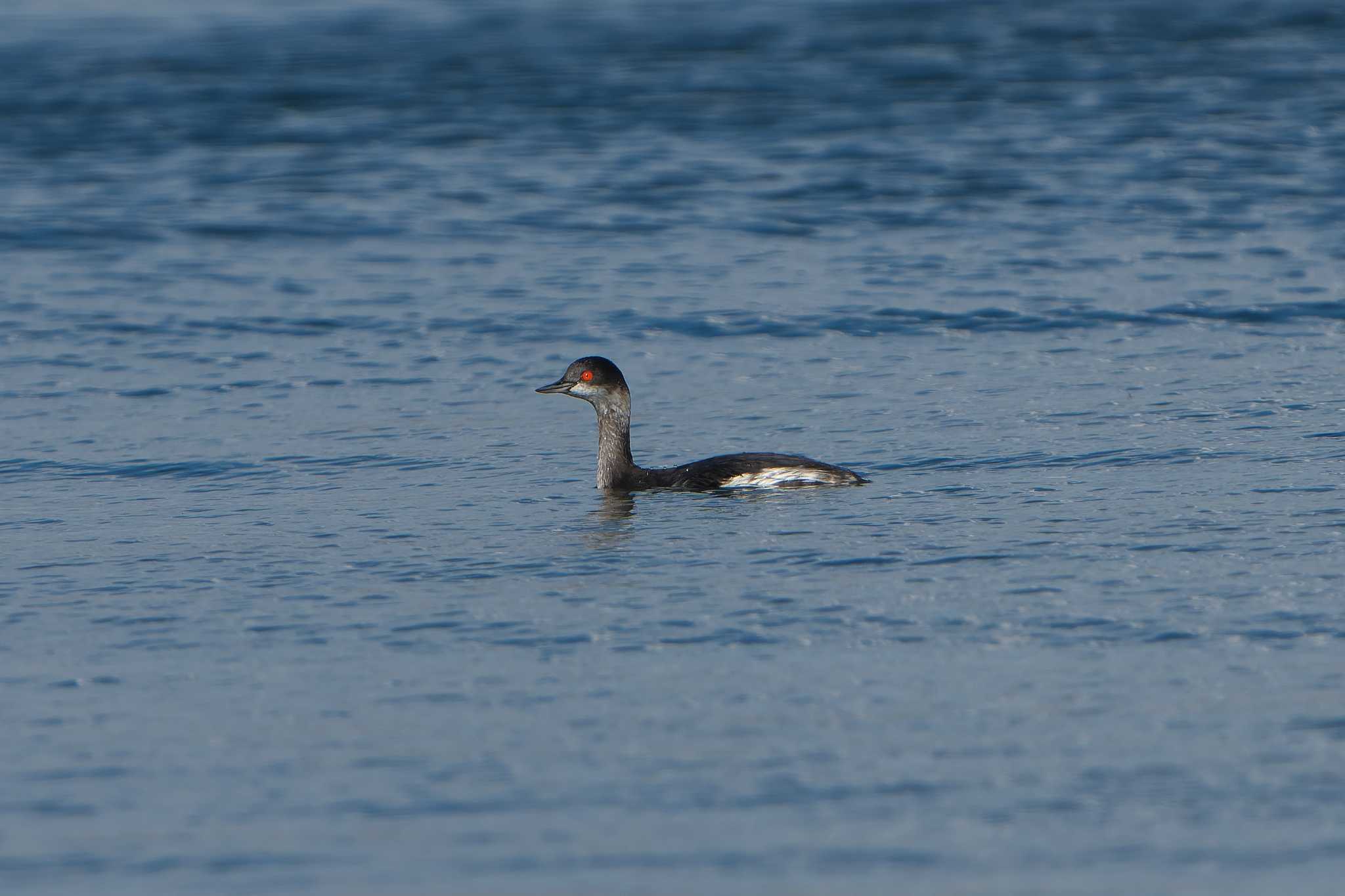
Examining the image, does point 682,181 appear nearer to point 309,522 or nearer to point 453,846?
point 309,522

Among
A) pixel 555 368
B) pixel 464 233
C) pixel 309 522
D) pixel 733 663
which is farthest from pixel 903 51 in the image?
pixel 733 663

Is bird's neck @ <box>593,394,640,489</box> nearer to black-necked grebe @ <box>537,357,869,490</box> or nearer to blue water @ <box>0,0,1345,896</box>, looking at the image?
black-necked grebe @ <box>537,357,869,490</box>

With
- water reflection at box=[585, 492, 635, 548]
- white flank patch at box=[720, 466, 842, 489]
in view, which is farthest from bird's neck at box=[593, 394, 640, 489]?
white flank patch at box=[720, 466, 842, 489]

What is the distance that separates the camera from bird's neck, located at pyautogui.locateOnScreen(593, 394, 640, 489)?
1547 centimetres

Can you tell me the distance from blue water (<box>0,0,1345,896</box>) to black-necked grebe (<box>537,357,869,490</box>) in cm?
26

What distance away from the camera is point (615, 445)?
1569 centimetres

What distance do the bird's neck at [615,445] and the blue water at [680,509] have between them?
393mm

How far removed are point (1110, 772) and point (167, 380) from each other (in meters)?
13.0

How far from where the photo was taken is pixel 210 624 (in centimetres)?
1160

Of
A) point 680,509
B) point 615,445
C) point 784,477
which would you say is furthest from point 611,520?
point 615,445

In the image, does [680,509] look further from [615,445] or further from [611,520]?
[615,445]

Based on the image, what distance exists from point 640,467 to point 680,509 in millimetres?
1727

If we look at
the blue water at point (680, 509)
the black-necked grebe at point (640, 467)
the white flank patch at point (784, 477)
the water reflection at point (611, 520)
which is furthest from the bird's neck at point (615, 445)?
the white flank patch at point (784, 477)

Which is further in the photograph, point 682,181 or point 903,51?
point 903,51
